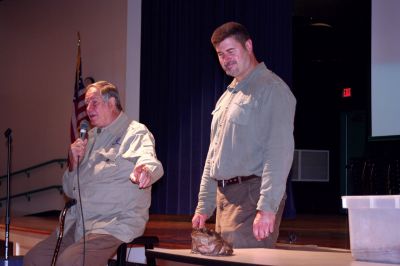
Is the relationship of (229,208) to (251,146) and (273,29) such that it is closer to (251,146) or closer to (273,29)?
(251,146)

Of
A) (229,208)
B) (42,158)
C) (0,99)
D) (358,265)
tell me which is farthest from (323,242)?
(0,99)

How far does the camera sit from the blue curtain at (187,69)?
909cm

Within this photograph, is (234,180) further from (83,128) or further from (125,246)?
(83,128)

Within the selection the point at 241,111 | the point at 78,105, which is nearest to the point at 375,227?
the point at 241,111

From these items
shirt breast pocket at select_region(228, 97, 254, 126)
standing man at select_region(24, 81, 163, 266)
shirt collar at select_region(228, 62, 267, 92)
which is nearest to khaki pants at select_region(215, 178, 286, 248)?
shirt breast pocket at select_region(228, 97, 254, 126)

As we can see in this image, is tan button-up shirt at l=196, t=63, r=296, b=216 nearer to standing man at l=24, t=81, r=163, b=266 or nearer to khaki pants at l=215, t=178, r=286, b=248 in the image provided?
khaki pants at l=215, t=178, r=286, b=248

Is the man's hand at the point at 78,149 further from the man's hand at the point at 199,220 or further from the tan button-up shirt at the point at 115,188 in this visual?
the man's hand at the point at 199,220

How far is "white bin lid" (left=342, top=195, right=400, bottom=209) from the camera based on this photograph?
1966 millimetres

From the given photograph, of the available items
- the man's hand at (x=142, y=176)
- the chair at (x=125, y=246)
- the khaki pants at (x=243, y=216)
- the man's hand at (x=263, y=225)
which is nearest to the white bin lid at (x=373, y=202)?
the man's hand at (x=263, y=225)

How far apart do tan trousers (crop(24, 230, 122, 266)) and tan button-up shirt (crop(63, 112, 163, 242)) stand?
0.16ft

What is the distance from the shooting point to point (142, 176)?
3217mm

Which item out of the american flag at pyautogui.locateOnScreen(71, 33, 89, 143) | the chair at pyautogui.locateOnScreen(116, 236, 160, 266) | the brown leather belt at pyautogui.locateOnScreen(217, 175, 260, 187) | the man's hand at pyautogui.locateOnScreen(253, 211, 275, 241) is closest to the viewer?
the man's hand at pyautogui.locateOnScreen(253, 211, 275, 241)

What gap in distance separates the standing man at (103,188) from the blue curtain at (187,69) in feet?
17.5

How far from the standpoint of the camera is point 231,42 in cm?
288
